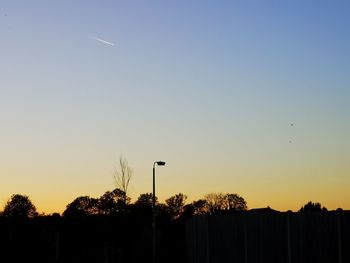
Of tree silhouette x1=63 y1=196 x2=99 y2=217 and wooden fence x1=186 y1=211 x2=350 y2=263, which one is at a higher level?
tree silhouette x1=63 y1=196 x2=99 y2=217

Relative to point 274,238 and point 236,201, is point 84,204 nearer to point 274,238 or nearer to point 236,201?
point 236,201

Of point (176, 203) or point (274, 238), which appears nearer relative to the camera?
point (274, 238)

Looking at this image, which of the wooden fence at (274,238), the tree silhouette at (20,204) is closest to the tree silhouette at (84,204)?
the tree silhouette at (20,204)

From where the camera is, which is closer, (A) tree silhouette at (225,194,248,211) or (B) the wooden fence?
(B) the wooden fence

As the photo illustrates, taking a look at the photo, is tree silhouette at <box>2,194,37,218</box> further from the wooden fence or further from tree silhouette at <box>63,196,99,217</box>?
the wooden fence

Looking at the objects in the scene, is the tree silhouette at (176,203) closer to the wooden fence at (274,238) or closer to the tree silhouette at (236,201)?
the tree silhouette at (236,201)

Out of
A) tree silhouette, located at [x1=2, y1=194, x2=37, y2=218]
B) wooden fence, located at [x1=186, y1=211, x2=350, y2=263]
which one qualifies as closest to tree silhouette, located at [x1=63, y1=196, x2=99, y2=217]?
tree silhouette, located at [x1=2, y1=194, x2=37, y2=218]

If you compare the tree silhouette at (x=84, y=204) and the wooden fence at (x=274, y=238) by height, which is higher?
the tree silhouette at (x=84, y=204)

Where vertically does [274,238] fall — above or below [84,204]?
below

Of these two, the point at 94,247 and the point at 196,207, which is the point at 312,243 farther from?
the point at 196,207

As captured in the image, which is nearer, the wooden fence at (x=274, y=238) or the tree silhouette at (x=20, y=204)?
the wooden fence at (x=274, y=238)

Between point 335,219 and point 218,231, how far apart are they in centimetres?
570

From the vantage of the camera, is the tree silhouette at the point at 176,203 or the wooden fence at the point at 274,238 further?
the tree silhouette at the point at 176,203

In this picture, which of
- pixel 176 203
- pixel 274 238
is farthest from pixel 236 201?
pixel 274 238
